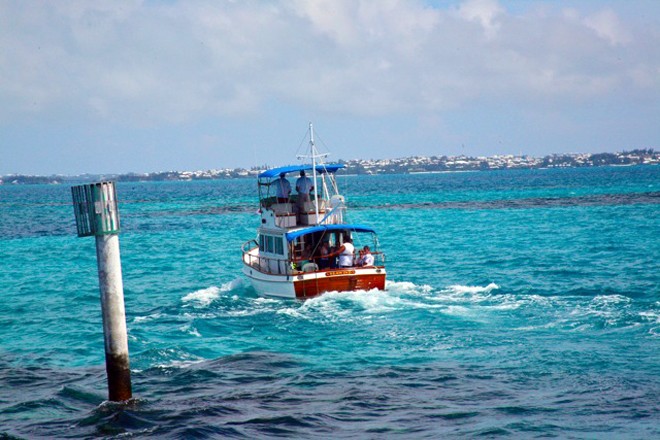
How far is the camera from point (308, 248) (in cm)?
3431

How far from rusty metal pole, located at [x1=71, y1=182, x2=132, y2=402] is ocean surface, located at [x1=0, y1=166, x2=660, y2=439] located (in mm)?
1501

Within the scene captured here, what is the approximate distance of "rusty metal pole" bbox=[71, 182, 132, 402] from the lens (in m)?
17.3

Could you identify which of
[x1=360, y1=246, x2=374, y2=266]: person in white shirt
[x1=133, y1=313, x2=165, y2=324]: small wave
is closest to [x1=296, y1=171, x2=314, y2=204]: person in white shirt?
[x1=360, y1=246, x2=374, y2=266]: person in white shirt

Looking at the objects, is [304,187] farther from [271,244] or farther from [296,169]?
[271,244]

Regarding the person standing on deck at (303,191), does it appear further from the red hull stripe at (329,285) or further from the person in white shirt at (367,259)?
the red hull stripe at (329,285)

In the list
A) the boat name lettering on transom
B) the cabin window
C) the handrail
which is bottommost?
the boat name lettering on transom

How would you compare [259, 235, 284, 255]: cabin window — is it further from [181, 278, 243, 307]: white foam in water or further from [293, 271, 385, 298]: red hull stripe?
[181, 278, 243, 307]: white foam in water

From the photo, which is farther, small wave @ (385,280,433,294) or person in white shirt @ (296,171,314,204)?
person in white shirt @ (296,171,314,204)

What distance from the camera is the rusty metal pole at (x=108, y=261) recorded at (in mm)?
17312

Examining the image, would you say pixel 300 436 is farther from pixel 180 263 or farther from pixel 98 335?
pixel 180 263

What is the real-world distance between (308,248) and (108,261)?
17.4 m

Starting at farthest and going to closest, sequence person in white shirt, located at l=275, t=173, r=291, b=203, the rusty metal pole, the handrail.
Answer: person in white shirt, located at l=275, t=173, r=291, b=203, the handrail, the rusty metal pole

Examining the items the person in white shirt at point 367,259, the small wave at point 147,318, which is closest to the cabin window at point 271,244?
the person in white shirt at point 367,259

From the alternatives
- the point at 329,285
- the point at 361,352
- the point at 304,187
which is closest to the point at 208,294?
the point at 304,187
